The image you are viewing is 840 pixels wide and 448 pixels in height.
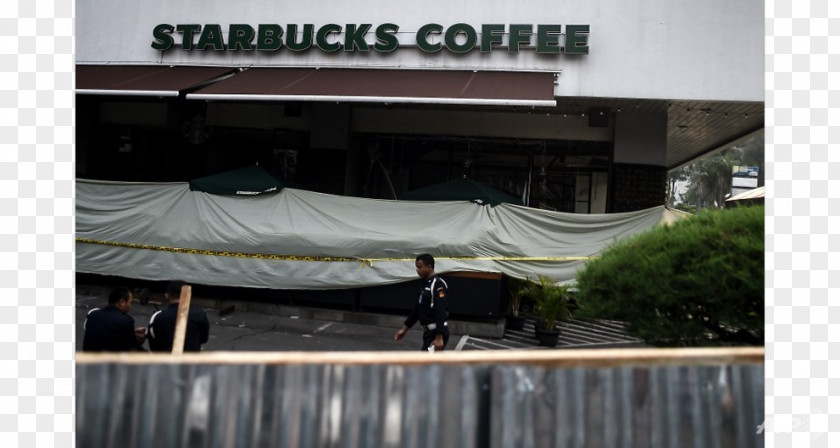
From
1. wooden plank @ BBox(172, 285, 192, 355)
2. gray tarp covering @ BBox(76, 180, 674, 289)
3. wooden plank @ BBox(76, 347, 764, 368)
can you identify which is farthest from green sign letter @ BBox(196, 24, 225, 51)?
wooden plank @ BBox(76, 347, 764, 368)

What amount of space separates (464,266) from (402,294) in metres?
1.26

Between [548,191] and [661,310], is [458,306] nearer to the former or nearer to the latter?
[548,191]

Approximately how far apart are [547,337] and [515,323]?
1173mm

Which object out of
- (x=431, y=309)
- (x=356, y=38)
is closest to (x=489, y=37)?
(x=356, y=38)

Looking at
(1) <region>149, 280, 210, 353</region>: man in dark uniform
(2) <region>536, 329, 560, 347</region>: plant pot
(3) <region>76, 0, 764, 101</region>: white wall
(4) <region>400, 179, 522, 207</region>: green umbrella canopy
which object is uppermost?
(3) <region>76, 0, 764, 101</region>: white wall

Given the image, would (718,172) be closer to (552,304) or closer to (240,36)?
(552,304)

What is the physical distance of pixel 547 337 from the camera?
9.34 m

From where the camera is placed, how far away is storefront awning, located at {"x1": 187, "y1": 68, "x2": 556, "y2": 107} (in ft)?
32.1

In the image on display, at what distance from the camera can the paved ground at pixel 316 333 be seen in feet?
28.7

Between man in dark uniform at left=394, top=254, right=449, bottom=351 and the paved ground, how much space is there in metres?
2.30

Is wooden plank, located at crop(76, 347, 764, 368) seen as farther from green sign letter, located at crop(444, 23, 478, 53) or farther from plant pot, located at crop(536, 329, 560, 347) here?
green sign letter, located at crop(444, 23, 478, 53)

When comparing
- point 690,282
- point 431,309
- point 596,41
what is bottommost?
point 431,309

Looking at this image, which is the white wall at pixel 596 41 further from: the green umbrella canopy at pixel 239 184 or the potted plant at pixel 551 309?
the potted plant at pixel 551 309

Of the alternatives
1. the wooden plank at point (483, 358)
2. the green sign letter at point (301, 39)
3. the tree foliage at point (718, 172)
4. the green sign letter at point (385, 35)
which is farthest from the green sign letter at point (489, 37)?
the tree foliage at point (718, 172)
